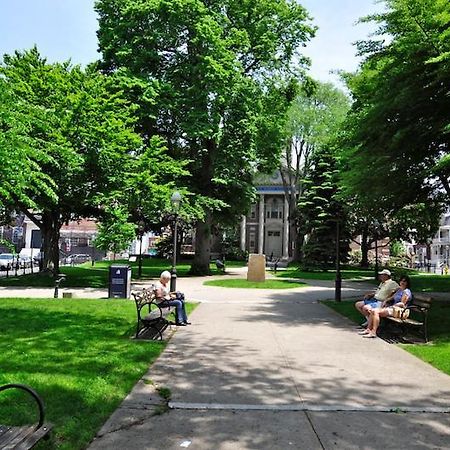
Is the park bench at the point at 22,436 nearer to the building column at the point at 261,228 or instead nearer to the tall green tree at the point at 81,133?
the tall green tree at the point at 81,133

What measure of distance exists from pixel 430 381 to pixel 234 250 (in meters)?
55.6

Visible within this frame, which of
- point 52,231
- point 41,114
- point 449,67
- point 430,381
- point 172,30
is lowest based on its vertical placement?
point 430,381

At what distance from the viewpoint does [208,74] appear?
1034 inches

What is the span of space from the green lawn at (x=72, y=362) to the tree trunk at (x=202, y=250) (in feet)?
60.2

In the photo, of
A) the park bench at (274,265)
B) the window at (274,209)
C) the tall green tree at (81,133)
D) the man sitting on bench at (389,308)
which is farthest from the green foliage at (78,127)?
the window at (274,209)

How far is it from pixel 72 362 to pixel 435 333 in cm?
764

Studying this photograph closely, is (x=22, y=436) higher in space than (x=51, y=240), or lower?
lower

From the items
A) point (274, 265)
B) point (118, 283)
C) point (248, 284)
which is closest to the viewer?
point (118, 283)

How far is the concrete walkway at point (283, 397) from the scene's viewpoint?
466 cm

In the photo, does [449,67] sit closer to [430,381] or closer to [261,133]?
[430,381]

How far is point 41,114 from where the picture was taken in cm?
1024

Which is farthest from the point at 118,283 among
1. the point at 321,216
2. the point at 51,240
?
the point at 321,216

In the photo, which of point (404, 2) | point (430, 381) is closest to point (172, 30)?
point (404, 2)

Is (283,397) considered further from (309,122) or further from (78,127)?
(309,122)
